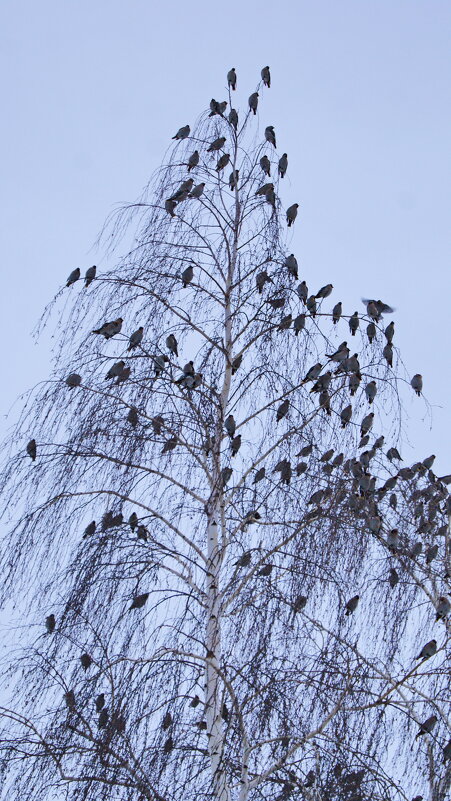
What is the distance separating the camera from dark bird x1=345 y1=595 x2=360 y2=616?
17.6 ft

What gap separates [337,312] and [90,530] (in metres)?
2.07

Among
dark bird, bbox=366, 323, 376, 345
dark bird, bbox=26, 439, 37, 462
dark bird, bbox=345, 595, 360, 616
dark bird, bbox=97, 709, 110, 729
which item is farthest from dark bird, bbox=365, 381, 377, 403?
dark bird, bbox=97, 709, 110, 729

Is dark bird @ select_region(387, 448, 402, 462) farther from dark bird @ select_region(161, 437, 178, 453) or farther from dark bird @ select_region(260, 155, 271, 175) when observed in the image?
dark bird @ select_region(260, 155, 271, 175)

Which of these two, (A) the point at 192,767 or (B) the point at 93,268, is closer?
(A) the point at 192,767

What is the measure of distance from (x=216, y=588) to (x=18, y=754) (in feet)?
3.95

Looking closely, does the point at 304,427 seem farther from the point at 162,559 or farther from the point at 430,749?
the point at 430,749

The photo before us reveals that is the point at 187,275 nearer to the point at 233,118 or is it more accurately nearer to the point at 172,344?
the point at 172,344

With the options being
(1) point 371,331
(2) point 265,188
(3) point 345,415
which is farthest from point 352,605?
(2) point 265,188

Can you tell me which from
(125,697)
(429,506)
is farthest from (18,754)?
(429,506)

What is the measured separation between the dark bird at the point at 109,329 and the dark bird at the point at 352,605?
179 cm

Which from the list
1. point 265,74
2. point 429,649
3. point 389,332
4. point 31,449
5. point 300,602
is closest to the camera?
point 300,602

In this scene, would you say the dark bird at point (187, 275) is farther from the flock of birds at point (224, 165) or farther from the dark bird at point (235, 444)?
the dark bird at point (235, 444)

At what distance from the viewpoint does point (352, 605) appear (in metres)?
5.43

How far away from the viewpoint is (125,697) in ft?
16.2
